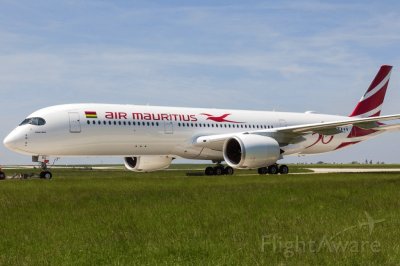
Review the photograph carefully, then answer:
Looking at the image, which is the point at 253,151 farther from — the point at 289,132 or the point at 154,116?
the point at 154,116

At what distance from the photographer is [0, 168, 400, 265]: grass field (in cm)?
704

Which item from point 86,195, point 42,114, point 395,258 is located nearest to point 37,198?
point 86,195

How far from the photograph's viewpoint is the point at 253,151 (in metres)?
27.7

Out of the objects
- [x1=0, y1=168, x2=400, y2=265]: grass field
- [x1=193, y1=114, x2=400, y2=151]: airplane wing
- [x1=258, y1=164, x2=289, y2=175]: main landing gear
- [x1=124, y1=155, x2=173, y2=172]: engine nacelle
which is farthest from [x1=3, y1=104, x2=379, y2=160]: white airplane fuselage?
[x1=0, y1=168, x2=400, y2=265]: grass field

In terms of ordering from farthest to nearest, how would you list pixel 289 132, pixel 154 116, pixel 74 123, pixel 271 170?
1. pixel 271 170
2. pixel 289 132
3. pixel 154 116
4. pixel 74 123

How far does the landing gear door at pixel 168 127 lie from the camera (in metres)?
29.7

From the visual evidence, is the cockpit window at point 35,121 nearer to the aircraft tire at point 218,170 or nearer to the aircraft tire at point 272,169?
the aircraft tire at point 218,170

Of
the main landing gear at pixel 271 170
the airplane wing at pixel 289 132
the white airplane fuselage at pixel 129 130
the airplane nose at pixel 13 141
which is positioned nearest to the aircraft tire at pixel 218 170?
the white airplane fuselage at pixel 129 130

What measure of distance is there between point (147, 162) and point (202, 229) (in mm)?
22674

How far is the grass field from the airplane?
12.7 m

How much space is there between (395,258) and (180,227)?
3.75 m

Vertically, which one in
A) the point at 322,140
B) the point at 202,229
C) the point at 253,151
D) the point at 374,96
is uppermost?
the point at 374,96

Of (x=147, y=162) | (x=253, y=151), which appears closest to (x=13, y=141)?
(x=147, y=162)

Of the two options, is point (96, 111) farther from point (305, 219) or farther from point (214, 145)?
point (305, 219)
